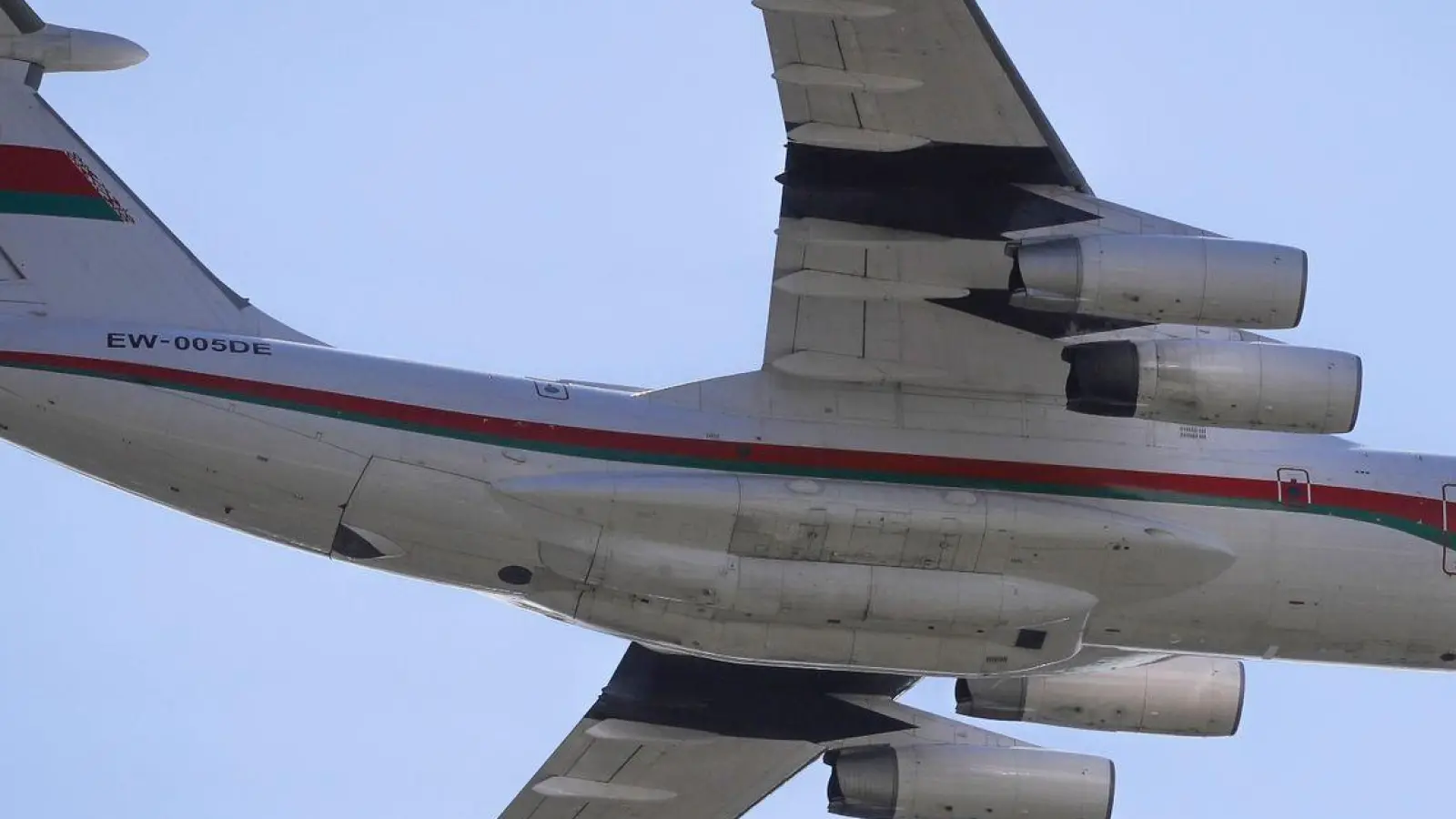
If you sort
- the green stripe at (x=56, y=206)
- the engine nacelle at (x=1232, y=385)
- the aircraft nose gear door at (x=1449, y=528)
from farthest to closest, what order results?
the aircraft nose gear door at (x=1449, y=528)
the green stripe at (x=56, y=206)
the engine nacelle at (x=1232, y=385)

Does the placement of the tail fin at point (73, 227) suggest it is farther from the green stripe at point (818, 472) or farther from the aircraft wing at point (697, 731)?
the aircraft wing at point (697, 731)

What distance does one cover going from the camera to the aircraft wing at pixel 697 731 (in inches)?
601


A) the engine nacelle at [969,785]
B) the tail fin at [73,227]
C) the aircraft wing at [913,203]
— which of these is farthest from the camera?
the engine nacelle at [969,785]

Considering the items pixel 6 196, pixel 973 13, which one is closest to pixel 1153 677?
pixel 973 13

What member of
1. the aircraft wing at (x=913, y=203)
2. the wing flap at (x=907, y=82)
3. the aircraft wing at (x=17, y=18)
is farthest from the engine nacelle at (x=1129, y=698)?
the aircraft wing at (x=17, y=18)

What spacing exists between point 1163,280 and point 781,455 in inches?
89.2

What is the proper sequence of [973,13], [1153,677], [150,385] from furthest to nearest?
[1153,677]
[150,385]
[973,13]

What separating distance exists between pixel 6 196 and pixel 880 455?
4.89 metres

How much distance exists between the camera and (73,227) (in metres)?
13.1

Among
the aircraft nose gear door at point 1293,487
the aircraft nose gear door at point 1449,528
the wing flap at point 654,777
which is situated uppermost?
the aircraft nose gear door at point 1293,487

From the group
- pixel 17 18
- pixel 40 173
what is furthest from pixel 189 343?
pixel 17 18

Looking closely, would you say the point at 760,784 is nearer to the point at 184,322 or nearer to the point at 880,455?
the point at 880,455

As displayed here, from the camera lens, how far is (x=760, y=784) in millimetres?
15656

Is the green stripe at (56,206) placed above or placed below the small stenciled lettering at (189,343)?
above
